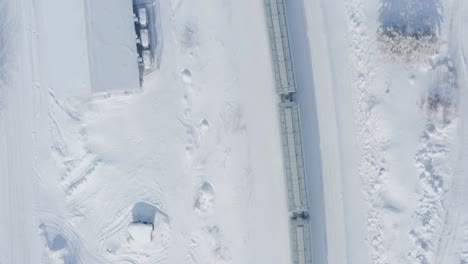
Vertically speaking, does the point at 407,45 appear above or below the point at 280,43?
below

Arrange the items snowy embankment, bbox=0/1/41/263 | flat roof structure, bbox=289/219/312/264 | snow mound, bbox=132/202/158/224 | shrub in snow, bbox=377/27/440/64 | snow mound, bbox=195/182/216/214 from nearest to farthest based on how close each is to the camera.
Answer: flat roof structure, bbox=289/219/312/264, shrub in snow, bbox=377/27/440/64, snow mound, bbox=195/182/216/214, snow mound, bbox=132/202/158/224, snowy embankment, bbox=0/1/41/263

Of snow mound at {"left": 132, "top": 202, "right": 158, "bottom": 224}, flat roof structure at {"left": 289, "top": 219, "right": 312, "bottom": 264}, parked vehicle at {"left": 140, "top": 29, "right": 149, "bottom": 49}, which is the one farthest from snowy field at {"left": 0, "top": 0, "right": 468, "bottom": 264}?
flat roof structure at {"left": 289, "top": 219, "right": 312, "bottom": 264}

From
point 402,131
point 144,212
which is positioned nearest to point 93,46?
point 144,212

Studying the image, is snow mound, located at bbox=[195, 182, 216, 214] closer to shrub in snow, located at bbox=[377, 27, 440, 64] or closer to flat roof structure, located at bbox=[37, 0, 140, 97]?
flat roof structure, located at bbox=[37, 0, 140, 97]

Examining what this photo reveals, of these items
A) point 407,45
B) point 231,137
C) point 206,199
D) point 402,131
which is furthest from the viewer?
point 231,137

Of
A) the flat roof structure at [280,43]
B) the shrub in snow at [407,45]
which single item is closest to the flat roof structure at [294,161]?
the flat roof structure at [280,43]

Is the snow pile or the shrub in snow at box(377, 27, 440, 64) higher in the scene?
the shrub in snow at box(377, 27, 440, 64)

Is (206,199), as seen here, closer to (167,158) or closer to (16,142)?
(167,158)
